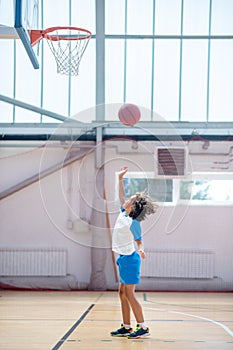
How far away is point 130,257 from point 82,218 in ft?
22.3

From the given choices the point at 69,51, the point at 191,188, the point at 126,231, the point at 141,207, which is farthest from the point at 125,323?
the point at 191,188

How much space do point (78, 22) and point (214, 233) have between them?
5.03 meters

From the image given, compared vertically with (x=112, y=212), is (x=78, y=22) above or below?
above

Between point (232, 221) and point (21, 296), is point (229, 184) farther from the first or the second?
point (21, 296)

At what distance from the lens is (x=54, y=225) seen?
14242mm

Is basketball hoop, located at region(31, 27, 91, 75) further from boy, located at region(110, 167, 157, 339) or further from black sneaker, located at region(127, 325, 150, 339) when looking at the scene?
black sneaker, located at region(127, 325, 150, 339)

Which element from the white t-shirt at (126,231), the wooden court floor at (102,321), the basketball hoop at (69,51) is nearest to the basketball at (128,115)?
the basketball hoop at (69,51)

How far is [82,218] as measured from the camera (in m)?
14.2

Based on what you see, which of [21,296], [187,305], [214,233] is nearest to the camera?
[187,305]

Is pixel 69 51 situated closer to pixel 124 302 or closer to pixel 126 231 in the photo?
pixel 126 231

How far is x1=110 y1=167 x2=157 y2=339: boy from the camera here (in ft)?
24.3

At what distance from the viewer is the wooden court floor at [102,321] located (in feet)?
23.2

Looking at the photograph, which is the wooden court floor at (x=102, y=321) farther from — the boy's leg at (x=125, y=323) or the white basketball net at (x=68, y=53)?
the white basketball net at (x=68, y=53)

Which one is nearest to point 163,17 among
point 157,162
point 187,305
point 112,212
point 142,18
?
point 142,18
